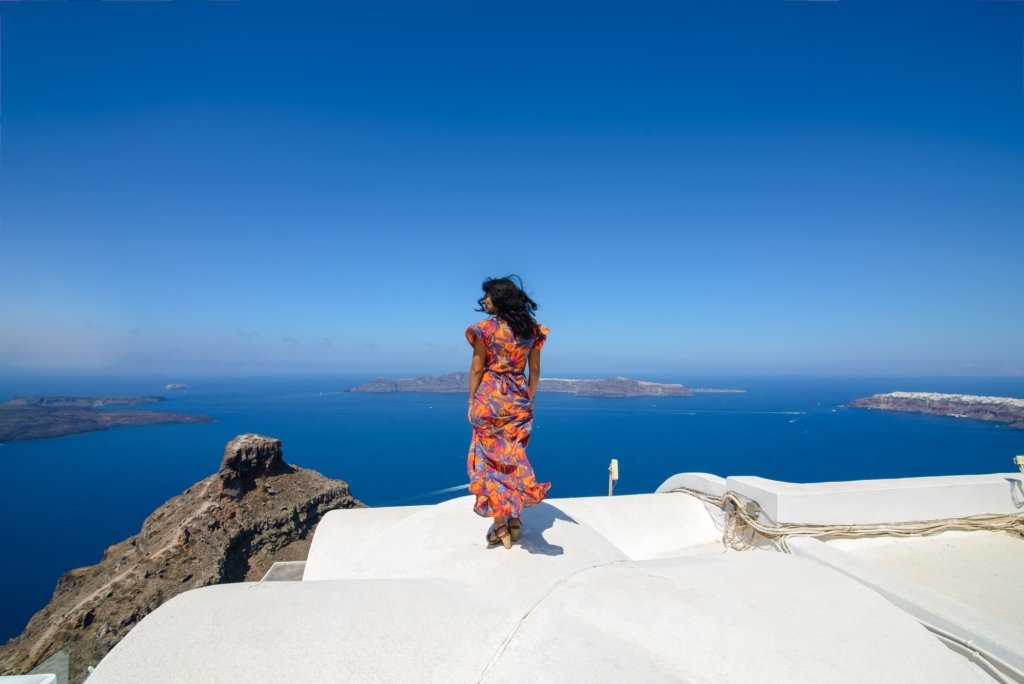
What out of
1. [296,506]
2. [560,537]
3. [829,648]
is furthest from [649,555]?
[296,506]

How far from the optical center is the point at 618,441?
175 feet

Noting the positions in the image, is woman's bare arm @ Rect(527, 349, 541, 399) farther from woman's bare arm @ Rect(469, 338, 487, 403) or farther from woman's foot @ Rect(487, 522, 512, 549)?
woman's foot @ Rect(487, 522, 512, 549)

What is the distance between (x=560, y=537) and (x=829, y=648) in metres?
1.85

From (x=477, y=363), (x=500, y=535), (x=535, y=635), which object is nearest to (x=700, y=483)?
(x=500, y=535)

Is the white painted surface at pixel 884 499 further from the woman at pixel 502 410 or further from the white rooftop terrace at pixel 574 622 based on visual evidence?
the woman at pixel 502 410

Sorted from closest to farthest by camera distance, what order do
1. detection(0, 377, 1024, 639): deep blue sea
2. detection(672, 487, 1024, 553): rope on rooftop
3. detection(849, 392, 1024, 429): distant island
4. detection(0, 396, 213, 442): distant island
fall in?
detection(672, 487, 1024, 553): rope on rooftop
detection(0, 377, 1024, 639): deep blue sea
detection(849, 392, 1024, 429): distant island
detection(0, 396, 213, 442): distant island

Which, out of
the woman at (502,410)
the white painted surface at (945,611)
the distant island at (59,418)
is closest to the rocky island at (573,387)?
the distant island at (59,418)

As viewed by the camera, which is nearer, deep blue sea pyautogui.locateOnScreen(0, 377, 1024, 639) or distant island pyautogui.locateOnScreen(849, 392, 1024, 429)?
deep blue sea pyautogui.locateOnScreen(0, 377, 1024, 639)

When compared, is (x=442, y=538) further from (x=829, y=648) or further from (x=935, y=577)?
(x=935, y=577)

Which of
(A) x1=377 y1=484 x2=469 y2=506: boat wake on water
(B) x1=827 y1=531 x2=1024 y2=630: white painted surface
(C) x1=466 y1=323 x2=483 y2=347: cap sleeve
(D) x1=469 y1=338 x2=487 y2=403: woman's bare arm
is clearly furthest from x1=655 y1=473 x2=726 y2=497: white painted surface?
(A) x1=377 y1=484 x2=469 y2=506: boat wake on water

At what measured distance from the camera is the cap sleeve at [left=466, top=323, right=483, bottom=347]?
3380 mm

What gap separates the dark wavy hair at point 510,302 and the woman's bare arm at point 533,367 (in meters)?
0.20

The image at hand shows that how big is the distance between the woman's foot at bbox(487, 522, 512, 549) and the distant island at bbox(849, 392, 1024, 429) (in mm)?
46059

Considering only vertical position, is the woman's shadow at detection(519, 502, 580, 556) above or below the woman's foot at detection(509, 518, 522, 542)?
below
